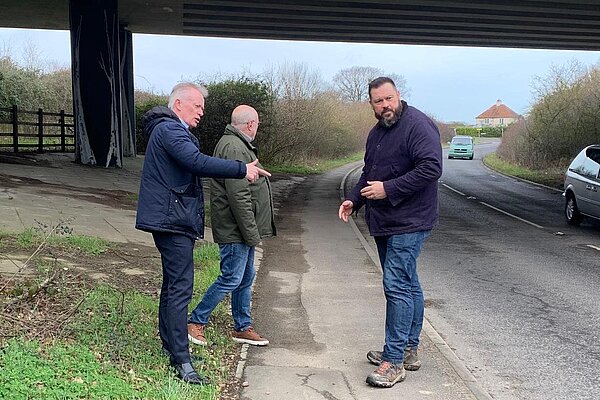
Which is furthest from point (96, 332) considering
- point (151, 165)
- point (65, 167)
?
point (65, 167)

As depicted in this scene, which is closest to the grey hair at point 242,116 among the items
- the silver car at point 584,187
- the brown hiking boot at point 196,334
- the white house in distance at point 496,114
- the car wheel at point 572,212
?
the brown hiking boot at point 196,334

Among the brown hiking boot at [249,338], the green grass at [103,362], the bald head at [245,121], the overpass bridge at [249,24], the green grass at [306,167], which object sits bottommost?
the green grass at [306,167]

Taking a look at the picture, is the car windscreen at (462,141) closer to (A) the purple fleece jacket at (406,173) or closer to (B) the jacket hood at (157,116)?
(A) the purple fleece jacket at (406,173)

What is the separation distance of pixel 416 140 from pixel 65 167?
16.4 m

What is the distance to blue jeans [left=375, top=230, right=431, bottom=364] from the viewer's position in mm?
4531

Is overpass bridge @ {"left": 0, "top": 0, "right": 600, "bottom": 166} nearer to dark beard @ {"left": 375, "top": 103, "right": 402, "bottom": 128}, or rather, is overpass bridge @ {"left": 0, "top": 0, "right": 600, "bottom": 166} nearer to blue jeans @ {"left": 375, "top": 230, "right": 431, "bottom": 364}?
dark beard @ {"left": 375, "top": 103, "right": 402, "bottom": 128}

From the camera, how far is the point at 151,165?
4.19m

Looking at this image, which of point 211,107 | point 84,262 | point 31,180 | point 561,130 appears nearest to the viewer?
point 84,262

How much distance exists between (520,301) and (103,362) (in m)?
4.89

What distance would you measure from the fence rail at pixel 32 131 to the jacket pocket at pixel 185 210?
19.4 meters

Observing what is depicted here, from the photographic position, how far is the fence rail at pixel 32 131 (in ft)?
72.0

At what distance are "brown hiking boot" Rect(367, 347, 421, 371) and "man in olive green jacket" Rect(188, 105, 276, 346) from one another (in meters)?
0.91

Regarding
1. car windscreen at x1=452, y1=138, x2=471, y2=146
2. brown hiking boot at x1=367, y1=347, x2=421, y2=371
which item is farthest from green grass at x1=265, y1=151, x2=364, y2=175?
brown hiking boot at x1=367, y1=347, x2=421, y2=371

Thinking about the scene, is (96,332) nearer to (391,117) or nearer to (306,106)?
(391,117)
